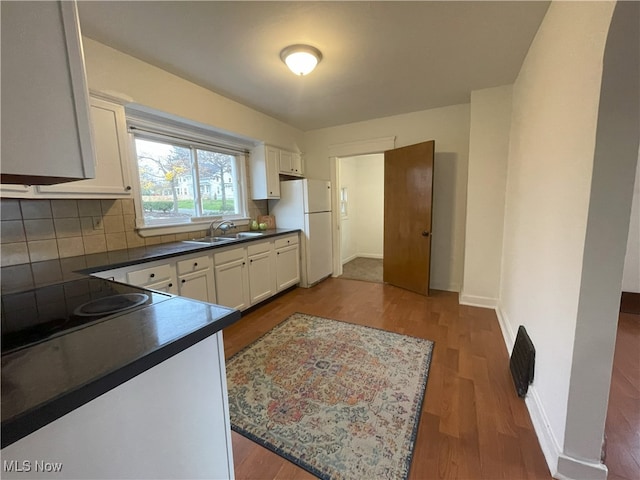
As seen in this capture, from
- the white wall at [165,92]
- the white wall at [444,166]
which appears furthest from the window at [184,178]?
the white wall at [444,166]

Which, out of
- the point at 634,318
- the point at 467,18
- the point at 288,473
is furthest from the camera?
the point at 634,318

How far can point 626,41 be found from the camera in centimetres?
93

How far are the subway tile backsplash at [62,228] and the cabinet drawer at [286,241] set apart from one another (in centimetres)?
148

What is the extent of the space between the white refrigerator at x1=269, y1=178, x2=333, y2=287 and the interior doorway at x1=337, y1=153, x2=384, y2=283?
1336 millimetres

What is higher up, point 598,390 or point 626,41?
point 626,41

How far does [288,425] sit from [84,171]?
1553 millimetres

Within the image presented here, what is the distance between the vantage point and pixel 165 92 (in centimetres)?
237

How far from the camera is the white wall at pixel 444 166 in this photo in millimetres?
3391

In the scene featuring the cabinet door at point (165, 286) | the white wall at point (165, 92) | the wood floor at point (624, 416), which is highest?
the white wall at point (165, 92)

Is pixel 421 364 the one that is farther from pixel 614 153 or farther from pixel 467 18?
pixel 467 18

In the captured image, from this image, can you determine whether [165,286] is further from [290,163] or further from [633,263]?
[633,263]

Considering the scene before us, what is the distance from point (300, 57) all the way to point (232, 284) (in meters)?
2.15

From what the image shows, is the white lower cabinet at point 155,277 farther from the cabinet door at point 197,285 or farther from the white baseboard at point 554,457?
the white baseboard at point 554,457

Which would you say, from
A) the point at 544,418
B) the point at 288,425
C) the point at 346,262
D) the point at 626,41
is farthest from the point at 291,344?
the point at 346,262
